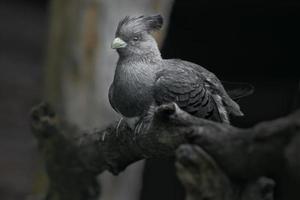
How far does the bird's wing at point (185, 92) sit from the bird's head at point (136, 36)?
0.13 meters

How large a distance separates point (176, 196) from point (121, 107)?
131 inches

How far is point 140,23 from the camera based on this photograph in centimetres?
295

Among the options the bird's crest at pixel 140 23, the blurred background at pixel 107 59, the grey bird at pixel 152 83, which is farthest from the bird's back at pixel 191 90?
the blurred background at pixel 107 59

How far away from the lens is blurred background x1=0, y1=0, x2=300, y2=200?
471cm

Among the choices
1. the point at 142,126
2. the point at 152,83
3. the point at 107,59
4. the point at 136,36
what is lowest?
the point at 107,59

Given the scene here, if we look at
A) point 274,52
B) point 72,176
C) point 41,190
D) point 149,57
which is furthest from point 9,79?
point 149,57

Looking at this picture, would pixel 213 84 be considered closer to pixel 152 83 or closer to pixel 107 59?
pixel 152 83

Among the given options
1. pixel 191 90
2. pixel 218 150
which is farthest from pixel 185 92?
pixel 218 150

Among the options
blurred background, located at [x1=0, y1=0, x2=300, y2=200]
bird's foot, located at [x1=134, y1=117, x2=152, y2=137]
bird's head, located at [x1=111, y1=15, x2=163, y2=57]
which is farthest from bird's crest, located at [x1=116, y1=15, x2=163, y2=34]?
blurred background, located at [x1=0, y1=0, x2=300, y2=200]

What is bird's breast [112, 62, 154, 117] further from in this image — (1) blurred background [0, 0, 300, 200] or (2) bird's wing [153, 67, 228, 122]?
(1) blurred background [0, 0, 300, 200]

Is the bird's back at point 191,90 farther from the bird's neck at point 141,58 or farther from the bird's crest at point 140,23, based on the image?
the bird's crest at point 140,23

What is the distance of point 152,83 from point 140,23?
0.87 feet

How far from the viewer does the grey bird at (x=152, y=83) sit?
2.78 m

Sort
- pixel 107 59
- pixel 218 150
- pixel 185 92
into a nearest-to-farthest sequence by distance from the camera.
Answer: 1. pixel 218 150
2. pixel 185 92
3. pixel 107 59
